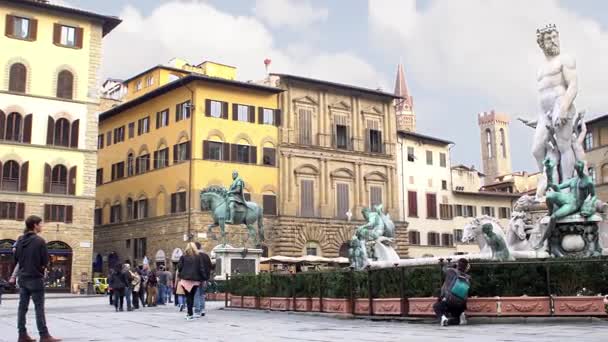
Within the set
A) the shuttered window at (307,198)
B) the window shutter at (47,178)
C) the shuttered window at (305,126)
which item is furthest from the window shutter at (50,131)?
the shuttered window at (307,198)

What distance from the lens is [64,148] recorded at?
4394 centimetres

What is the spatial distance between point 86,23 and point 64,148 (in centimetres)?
809

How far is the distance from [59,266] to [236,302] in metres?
26.3

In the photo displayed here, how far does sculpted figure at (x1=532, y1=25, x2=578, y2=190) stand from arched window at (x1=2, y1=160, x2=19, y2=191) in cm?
3214

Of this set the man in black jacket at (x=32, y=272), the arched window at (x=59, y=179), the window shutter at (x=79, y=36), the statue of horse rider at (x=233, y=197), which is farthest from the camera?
the window shutter at (x=79, y=36)

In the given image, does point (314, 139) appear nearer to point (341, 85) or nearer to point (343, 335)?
point (341, 85)

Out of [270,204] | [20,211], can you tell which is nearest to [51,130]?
[20,211]

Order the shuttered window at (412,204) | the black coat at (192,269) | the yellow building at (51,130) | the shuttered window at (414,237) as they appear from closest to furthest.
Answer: the black coat at (192,269)
the yellow building at (51,130)
the shuttered window at (414,237)
the shuttered window at (412,204)

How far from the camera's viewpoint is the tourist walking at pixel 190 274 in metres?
14.5

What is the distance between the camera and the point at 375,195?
2237 inches

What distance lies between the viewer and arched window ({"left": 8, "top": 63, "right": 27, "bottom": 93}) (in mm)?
42781

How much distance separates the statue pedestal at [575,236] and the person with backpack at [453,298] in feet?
15.7

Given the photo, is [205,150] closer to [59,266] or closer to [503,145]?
[59,266]

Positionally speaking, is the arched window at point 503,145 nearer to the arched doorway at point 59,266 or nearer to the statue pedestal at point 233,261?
the arched doorway at point 59,266
